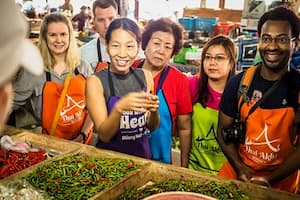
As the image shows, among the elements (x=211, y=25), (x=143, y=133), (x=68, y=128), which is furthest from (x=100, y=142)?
(x=211, y=25)

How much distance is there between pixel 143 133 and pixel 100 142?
0.28 m

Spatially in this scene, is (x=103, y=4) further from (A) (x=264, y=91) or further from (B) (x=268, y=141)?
(B) (x=268, y=141)

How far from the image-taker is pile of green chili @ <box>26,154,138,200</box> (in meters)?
1.89

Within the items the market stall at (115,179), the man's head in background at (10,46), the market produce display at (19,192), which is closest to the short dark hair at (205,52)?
the market stall at (115,179)

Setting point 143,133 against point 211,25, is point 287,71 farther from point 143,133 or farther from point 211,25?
point 211,25

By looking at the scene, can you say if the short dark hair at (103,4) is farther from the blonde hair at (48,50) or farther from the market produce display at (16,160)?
the market produce display at (16,160)

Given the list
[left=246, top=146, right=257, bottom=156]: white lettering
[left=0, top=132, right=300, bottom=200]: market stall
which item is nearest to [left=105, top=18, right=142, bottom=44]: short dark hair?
[left=0, top=132, right=300, bottom=200]: market stall

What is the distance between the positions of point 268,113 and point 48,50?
5.38 ft

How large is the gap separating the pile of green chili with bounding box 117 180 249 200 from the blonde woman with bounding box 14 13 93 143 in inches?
43.1

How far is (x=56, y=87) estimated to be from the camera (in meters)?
2.84

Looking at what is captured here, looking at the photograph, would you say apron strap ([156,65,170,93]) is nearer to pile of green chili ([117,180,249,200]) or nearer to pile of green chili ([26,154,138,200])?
pile of green chili ([26,154,138,200])

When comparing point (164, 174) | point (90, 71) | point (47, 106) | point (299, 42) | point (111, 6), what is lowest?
point (164, 174)

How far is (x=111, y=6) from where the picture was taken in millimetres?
3207

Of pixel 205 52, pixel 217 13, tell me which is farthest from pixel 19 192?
pixel 217 13
